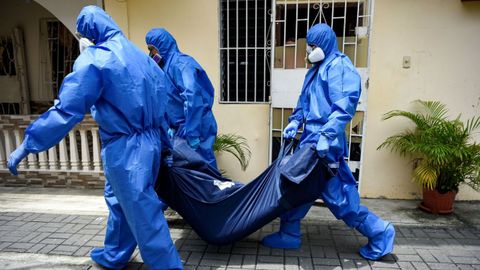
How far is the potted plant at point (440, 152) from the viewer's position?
3.02 meters

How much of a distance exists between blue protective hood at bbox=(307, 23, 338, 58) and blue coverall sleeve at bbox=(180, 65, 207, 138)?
98cm

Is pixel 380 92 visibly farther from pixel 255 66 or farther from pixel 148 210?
pixel 148 210

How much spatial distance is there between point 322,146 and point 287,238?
0.91 meters

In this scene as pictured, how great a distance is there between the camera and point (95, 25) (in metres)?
2.00

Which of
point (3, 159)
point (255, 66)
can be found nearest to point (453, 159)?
point (255, 66)

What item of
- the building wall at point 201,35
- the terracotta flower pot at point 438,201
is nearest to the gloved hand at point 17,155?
the building wall at point 201,35

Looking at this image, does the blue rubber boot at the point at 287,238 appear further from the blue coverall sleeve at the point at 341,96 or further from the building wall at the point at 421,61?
the building wall at the point at 421,61

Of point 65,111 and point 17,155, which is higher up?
point 65,111

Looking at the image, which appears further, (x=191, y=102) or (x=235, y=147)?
(x=235, y=147)

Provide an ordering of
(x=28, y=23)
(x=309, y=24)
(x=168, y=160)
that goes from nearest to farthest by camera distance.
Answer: (x=168, y=160) < (x=309, y=24) < (x=28, y=23)

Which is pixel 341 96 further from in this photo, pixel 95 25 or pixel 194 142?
pixel 95 25

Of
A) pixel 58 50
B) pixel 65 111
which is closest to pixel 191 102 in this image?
pixel 65 111

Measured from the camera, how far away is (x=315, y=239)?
112 inches

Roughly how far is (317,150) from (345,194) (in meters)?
0.47
